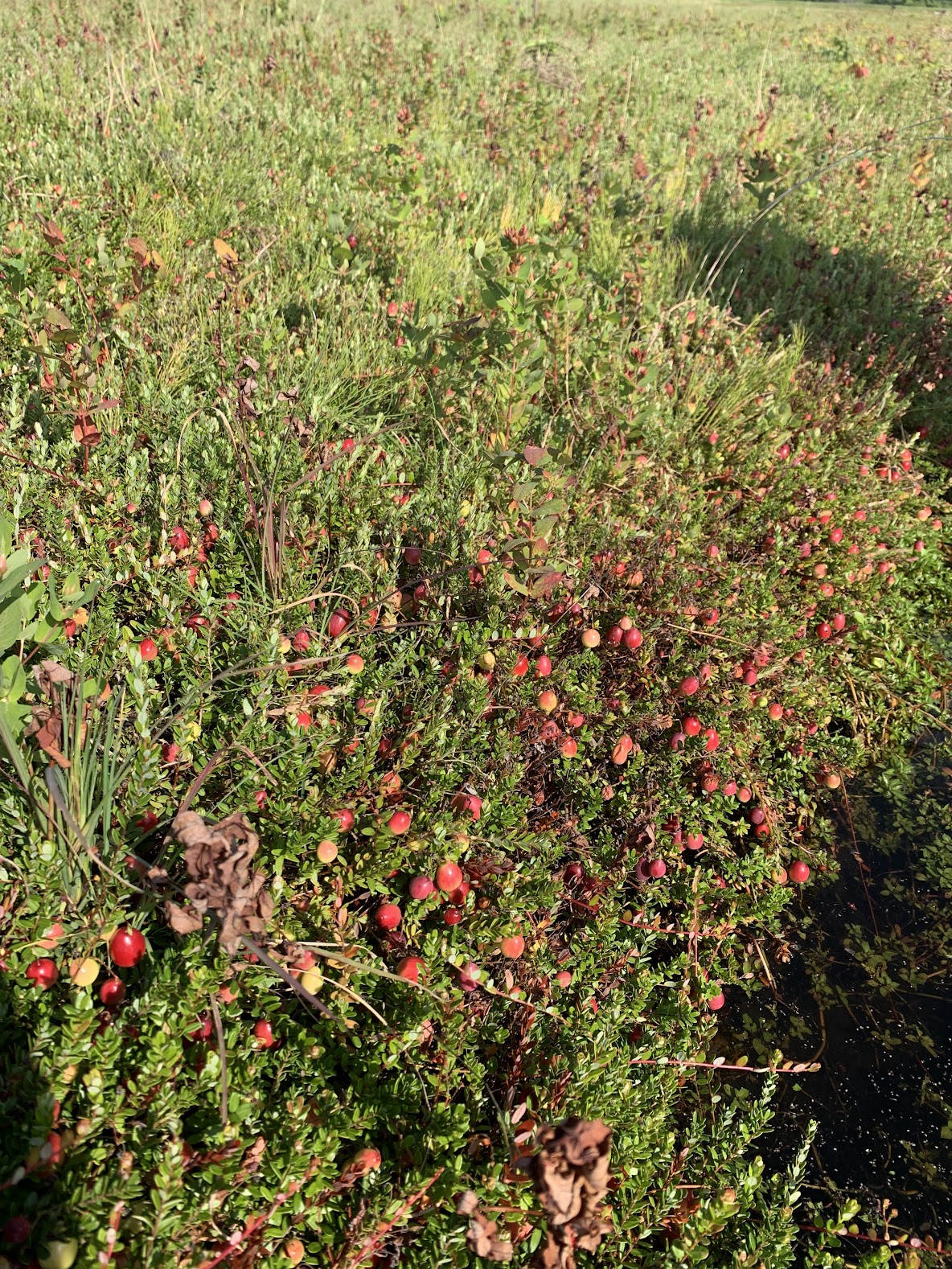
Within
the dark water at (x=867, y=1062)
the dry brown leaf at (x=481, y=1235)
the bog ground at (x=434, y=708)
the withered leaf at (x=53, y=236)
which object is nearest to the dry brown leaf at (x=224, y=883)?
the bog ground at (x=434, y=708)

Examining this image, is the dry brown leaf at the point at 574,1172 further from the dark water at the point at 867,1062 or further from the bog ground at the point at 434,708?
the dark water at the point at 867,1062

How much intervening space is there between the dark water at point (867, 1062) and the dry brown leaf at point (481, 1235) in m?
A: 1.02

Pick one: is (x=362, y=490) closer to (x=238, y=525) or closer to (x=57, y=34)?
(x=238, y=525)

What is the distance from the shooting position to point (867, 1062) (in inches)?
95.9

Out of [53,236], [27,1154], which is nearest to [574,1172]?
[27,1154]

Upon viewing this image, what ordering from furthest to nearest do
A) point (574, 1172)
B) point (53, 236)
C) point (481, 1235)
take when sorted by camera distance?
point (53, 236) < point (481, 1235) < point (574, 1172)

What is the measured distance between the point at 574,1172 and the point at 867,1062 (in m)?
1.53

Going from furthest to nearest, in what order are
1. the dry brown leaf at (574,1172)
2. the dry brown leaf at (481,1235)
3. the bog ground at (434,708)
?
1. the bog ground at (434,708)
2. the dry brown leaf at (481,1235)
3. the dry brown leaf at (574,1172)

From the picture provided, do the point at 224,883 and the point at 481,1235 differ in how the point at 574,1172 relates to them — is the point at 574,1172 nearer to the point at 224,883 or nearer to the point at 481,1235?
the point at 481,1235

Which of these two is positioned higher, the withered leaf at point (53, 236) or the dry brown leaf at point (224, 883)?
the withered leaf at point (53, 236)

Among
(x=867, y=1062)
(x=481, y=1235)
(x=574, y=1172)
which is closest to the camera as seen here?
(x=574, y=1172)

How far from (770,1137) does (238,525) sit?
2501 millimetres

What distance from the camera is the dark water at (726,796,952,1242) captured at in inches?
85.8

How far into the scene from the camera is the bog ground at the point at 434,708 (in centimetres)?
167
